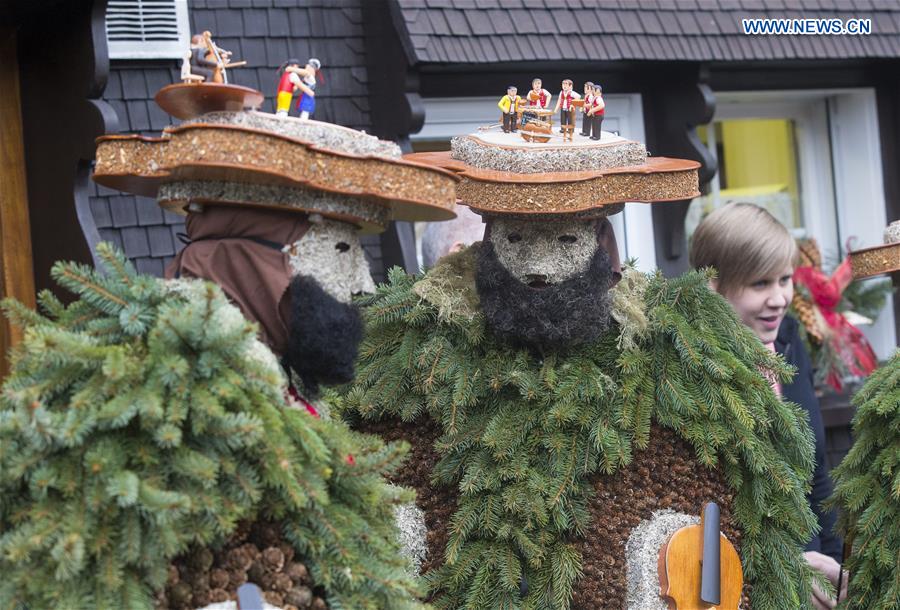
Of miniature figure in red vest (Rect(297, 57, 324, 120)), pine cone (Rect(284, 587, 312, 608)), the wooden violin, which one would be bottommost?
the wooden violin

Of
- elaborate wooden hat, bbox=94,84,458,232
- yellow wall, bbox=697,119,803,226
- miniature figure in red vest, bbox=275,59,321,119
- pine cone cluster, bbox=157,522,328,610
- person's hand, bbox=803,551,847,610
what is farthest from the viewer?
yellow wall, bbox=697,119,803,226

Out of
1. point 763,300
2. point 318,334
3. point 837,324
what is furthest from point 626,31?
point 318,334

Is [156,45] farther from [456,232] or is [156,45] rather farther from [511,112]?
[511,112]

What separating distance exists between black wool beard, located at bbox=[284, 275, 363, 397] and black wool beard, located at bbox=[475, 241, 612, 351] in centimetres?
51

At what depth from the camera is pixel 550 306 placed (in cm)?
266

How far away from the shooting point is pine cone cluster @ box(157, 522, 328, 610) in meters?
1.92

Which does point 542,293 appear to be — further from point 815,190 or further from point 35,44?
point 815,190

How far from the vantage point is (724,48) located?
4.83 meters

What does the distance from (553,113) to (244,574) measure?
1.34 m

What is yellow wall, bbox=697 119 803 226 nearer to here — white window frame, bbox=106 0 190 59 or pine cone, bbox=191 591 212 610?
white window frame, bbox=106 0 190 59

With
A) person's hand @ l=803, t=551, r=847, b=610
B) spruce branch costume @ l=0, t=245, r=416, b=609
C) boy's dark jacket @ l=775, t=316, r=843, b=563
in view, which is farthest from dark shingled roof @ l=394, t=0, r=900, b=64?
spruce branch costume @ l=0, t=245, r=416, b=609

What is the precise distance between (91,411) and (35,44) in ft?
7.35

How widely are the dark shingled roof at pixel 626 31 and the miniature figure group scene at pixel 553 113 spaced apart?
142 cm

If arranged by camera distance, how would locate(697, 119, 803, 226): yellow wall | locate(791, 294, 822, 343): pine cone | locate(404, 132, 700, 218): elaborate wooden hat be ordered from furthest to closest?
locate(697, 119, 803, 226): yellow wall, locate(791, 294, 822, 343): pine cone, locate(404, 132, 700, 218): elaborate wooden hat
